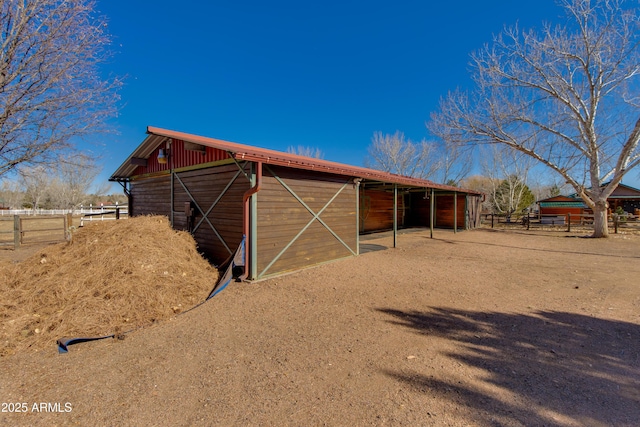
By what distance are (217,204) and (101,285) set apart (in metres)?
3.10

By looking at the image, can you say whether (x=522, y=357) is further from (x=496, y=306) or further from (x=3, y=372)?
(x=3, y=372)

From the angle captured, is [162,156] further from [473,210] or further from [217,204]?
[473,210]

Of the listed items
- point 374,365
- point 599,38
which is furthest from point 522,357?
point 599,38

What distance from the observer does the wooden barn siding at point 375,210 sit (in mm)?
14212

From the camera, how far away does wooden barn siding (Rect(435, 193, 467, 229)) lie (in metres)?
17.2

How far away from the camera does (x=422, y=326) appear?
3762 mm

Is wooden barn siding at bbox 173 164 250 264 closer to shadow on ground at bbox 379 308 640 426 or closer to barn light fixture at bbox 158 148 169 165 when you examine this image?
barn light fixture at bbox 158 148 169 165

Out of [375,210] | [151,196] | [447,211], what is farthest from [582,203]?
[151,196]

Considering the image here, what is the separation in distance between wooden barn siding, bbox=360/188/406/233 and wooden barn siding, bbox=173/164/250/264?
7780mm

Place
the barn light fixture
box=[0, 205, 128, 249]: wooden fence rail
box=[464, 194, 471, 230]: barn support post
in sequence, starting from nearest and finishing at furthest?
1. the barn light fixture
2. box=[0, 205, 128, 249]: wooden fence rail
3. box=[464, 194, 471, 230]: barn support post

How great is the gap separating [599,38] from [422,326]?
15.2 metres

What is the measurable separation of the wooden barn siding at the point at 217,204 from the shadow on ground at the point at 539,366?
4.01m

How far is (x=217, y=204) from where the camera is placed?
7008 millimetres

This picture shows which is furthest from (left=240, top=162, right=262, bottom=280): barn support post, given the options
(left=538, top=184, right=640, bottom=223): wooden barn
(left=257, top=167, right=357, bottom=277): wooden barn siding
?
(left=538, top=184, right=640, bottom=223): wooden barn
